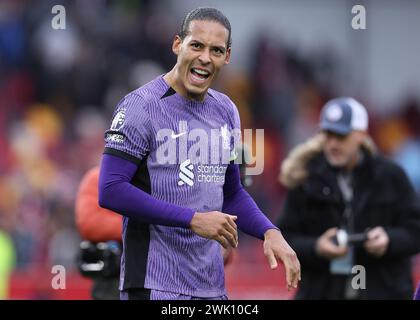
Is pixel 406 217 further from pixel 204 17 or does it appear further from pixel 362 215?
pixel 204 17

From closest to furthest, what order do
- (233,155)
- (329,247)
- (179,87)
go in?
(179,87), (233,155), (329,247)

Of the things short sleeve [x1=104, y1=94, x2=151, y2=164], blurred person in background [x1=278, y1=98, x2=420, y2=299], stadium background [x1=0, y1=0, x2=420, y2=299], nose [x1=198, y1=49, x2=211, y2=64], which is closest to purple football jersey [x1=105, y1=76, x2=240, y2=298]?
short sleeve [x1=104, y1=94, x2=151, y2=164]

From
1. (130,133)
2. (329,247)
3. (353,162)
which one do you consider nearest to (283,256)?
(130,133)

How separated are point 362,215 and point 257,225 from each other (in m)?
2.38

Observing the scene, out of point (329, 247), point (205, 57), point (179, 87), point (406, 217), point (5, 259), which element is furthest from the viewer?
point (5, 259)

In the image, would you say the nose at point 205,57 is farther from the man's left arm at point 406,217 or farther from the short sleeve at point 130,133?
the man's left arm at point 406,217

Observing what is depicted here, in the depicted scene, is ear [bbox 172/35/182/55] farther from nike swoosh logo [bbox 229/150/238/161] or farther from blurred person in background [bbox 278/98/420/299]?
blurred person in background [bbox 278/98/420/299]

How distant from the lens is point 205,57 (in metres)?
5.09

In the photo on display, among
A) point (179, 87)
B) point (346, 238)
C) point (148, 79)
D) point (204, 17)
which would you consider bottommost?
point (346, 238)

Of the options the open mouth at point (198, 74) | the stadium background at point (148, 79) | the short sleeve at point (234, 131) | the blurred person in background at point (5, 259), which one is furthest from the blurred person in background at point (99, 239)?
the blurred person in background at point (5, 259)

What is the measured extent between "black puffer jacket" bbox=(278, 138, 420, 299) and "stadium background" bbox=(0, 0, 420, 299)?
12.1 feet

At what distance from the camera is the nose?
16.7 ft

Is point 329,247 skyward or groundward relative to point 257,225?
groundward
